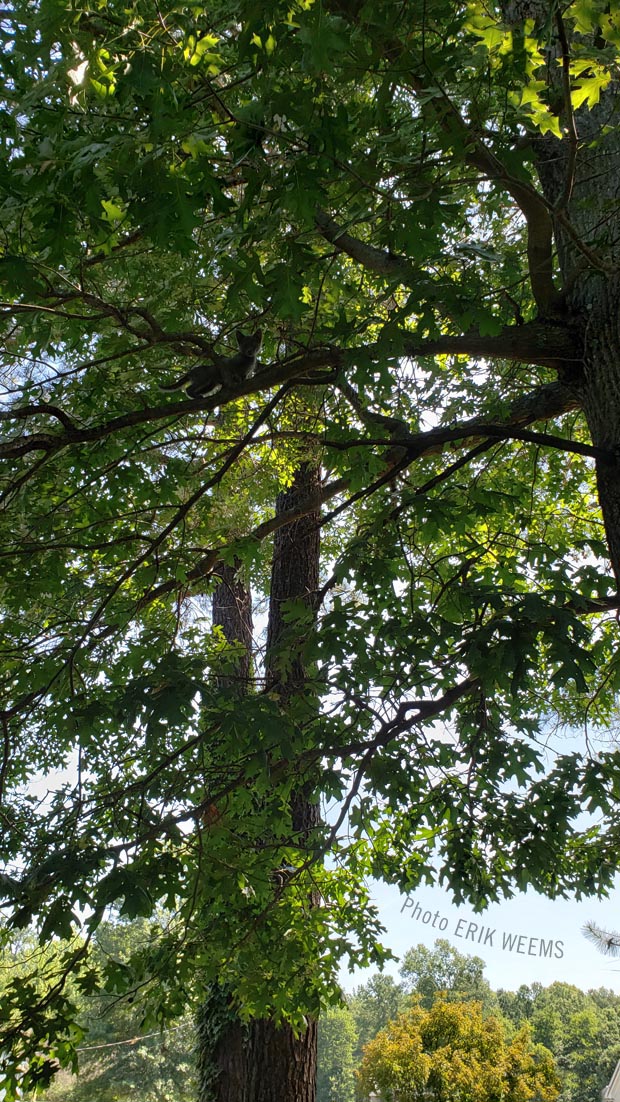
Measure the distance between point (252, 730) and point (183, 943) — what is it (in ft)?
4.02

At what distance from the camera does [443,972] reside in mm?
17344

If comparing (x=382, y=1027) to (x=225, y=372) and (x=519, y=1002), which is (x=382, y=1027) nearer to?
(x=519, y=1002)

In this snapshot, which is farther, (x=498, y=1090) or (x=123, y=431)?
(x=498, y=1090)

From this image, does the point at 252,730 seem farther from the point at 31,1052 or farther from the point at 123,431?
the point at 123,431

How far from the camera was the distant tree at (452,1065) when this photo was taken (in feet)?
30.2

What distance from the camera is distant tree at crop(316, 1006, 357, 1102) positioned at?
20000 millimetres

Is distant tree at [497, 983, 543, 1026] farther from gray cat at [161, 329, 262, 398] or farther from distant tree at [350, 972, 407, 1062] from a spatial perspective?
gray cat at [161, 329, 262, 398]

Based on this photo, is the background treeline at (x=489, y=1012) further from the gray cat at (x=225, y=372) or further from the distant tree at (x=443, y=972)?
the gray cat at (x=225, y=372)

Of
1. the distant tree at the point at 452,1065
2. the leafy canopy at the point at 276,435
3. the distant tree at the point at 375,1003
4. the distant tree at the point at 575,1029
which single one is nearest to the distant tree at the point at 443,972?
the distant tree at the point at 575,1029

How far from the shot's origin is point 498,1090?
9.21 m

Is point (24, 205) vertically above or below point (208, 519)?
below

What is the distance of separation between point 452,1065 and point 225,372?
31.0 ft

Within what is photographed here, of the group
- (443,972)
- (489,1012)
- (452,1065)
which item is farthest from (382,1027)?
(452,1065)

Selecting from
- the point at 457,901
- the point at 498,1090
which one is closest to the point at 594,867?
the point at 457,901
